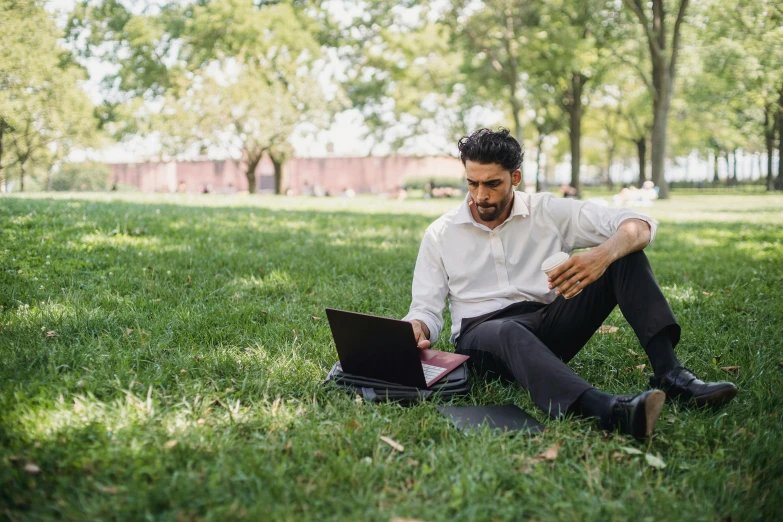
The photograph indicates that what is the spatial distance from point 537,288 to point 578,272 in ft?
1.90

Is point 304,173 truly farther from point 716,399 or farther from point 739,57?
point 716,399

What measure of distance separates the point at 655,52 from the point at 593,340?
21627 millimetres

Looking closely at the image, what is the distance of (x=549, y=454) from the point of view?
2.50 m

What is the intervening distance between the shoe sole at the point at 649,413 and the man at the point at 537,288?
0.23ft

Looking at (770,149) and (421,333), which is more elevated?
(770,149)

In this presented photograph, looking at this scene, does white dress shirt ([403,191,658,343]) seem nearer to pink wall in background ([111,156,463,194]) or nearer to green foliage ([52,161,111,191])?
green foliage ([52,161,111,191])

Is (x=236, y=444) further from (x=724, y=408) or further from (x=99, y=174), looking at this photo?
(x=99, y=174)

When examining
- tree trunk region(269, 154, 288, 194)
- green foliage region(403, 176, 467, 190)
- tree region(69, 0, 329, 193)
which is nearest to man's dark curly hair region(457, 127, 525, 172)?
tree region(69, 0, 329, 193)

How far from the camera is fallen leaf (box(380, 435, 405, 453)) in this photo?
101 inches

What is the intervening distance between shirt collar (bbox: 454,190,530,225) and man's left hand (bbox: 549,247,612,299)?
1.92 ft

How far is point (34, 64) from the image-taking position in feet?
51.7

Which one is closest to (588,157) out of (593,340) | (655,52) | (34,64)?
(655,52)

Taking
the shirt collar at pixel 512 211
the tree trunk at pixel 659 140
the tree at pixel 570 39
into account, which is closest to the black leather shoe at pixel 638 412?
the shirt collar at pixel 512 211

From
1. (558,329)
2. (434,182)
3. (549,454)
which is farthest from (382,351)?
(434,182)
